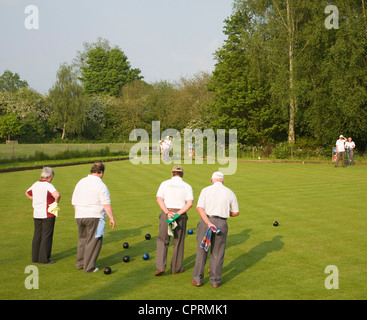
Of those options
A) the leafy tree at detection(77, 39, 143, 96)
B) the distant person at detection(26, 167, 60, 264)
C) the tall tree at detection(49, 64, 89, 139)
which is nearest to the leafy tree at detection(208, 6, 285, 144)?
the tall tree at detection(49, 64, 89, 139)

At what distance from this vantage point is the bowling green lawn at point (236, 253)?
5.71 meters

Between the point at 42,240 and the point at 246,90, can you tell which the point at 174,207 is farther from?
the point at 246,90

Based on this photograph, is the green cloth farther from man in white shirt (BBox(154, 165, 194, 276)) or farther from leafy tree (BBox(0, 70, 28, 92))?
leafy tree (BBox(0, 70, 28, 92))

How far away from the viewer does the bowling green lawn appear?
5.71 meters

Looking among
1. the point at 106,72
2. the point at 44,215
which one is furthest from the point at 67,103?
the point at 44,215

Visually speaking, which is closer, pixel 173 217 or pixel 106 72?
pixel 173 217

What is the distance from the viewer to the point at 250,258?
24.5 ft

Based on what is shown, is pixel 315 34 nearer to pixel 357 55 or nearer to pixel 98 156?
pixel 357 55

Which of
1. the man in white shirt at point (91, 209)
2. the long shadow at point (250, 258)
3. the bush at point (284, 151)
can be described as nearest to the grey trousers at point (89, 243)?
the man in white shirt at point (91, 209)

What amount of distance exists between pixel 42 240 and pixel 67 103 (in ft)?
201

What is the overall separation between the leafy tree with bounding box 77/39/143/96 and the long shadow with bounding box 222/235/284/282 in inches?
3044

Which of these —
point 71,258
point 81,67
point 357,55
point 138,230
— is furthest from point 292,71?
point 81,67

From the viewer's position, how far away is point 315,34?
111 feet
